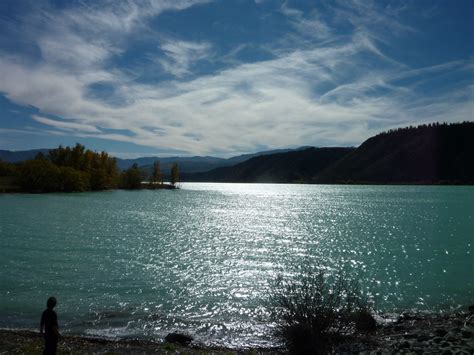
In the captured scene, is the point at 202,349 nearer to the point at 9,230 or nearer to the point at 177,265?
the point at 177,265

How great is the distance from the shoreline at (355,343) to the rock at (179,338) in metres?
0.30

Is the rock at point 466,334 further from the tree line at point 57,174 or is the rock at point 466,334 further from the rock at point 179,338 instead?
the tree line at point 57,174

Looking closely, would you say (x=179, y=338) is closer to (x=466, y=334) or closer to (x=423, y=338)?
(x=423, y=338)

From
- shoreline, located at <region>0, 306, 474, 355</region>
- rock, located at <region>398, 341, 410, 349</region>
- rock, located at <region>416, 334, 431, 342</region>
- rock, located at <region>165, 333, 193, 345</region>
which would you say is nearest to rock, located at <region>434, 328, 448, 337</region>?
shoreline, located at <region>0, 306, 474, 355</region>

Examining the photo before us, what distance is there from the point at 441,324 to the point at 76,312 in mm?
18193

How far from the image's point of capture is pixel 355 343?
14.8 meters

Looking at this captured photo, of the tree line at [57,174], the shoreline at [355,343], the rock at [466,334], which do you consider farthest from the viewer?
the tree line at [57,174]

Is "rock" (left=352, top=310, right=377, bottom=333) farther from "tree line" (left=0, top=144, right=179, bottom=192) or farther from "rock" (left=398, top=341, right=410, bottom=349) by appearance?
"tree line" (left=0, top=144, right=179, bottom=192)

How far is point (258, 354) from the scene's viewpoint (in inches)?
577

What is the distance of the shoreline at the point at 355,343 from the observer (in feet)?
43.5

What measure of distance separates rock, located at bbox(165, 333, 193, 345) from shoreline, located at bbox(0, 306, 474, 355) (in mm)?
298

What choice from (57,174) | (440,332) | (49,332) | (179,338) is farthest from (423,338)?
(57,174)

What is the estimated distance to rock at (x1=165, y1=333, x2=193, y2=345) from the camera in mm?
15805

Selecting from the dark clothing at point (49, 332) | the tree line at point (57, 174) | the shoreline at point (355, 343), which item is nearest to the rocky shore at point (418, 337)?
the shoreline at point (355, 343)
